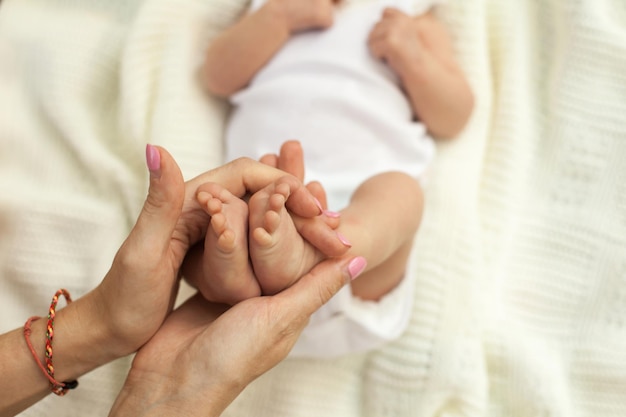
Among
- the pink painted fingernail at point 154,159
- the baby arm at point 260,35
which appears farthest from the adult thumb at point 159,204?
the baby arm at point 260,35

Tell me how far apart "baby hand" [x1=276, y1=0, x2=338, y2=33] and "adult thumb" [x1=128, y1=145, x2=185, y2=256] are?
22.6 inches

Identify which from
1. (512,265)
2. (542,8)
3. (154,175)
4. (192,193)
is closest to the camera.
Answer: (154,175)

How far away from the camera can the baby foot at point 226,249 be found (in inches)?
25.6

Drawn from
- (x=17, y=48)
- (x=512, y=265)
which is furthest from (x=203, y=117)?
(x=512, y=265)

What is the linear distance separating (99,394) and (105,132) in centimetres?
48

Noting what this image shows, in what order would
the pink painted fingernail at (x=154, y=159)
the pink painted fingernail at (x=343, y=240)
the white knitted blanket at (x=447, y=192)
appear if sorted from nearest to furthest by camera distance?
the pink painted fingernail at (x=154, y=159) → the pink painted fingernail at (x=343, y=240) → the white knitted blanket at (x=447, y=192)

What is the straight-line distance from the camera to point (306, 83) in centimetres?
110

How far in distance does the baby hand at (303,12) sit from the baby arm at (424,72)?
0.32 ft

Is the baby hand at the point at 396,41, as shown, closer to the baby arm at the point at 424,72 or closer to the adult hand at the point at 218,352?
the baby arm at the point at 424,72

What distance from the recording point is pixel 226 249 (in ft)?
2.14

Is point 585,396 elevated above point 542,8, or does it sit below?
below

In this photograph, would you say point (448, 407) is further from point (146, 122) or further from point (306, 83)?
point (146, 122)

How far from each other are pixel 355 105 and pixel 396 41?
136 mm

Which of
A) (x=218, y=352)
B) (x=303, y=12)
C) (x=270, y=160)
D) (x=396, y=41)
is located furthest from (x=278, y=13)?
(x=218, y=352)
